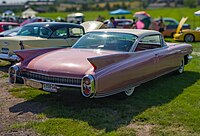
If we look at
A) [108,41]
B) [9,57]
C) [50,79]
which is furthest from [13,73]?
[9,57]

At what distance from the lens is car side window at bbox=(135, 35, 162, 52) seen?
21.5 feet

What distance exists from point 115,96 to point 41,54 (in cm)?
167

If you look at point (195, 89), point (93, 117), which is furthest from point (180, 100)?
point (93, 117)

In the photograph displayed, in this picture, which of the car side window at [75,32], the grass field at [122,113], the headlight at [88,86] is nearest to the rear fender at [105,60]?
the headlight at [88,86]

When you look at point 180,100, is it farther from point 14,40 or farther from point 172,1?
point 172,1

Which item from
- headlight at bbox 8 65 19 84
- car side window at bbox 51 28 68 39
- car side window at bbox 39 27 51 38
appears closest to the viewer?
headlight at bbox 8 65 19 84

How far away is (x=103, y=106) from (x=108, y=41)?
146 centimetres

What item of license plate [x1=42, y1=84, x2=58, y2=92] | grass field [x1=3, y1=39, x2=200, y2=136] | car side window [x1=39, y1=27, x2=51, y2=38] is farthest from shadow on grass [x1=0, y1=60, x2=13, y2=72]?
license plate [x1=42, y1=84, x2=58, y2=92]

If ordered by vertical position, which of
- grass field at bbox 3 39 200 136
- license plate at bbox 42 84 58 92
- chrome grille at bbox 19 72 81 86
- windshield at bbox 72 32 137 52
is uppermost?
windshield at bbox 72 32 137 52

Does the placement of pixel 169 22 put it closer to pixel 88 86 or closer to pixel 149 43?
pixel 149 43

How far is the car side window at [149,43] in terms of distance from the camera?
656 cm

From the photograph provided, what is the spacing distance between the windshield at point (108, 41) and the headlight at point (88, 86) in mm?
1399

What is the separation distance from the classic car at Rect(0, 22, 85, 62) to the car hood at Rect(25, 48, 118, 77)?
2758 millimetres

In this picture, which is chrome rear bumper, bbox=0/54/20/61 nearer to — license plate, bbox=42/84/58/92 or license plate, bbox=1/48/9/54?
license plate, bbox=1/48/9/54
